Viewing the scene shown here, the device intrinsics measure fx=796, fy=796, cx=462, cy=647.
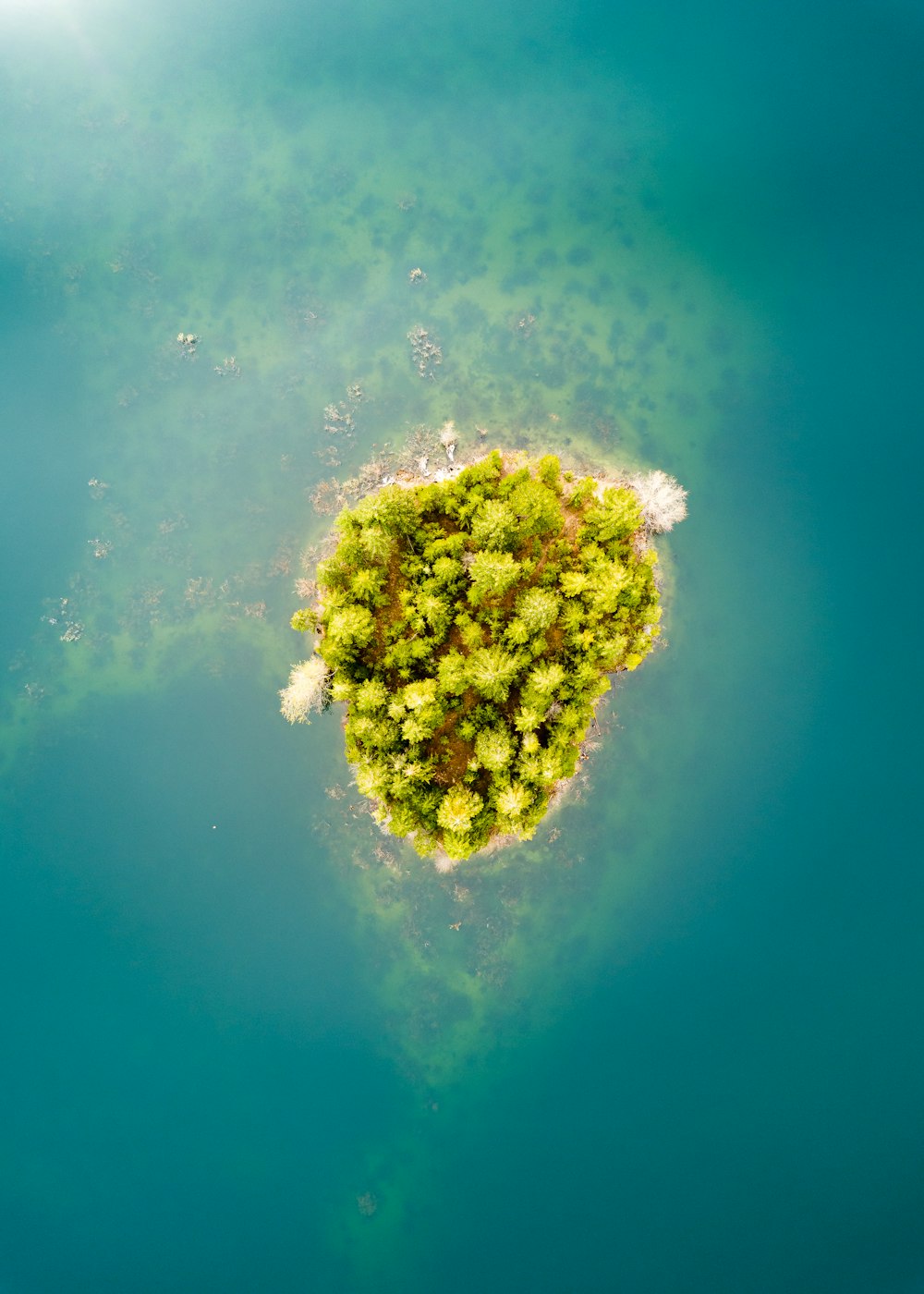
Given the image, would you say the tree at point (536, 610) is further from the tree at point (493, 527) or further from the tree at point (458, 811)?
the tree at point (458, 811)

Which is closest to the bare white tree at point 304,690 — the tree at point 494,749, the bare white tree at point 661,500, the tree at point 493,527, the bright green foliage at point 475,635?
the bright green foliage at point 475,635

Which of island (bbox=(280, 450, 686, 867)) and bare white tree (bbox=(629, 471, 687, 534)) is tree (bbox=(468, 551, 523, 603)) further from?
bare white tree (bbox=(629, 471, 687, 534))

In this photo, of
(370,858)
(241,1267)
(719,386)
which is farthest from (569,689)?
(241,1267)

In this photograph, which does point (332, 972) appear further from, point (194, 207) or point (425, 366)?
point (194, 207)

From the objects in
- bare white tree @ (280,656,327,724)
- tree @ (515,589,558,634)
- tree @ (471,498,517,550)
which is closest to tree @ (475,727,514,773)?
tree @ (515,589,558,634)

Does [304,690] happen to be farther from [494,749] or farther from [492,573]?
[492,573]

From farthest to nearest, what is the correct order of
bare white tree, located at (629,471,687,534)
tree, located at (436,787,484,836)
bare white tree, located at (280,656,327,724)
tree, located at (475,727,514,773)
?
bare white tree, located at (629,471,687,534) < bare white tree, located at (280,656,327,724) < tree, located at (475,727,514,773) < tree, located at (436,787,484,836)

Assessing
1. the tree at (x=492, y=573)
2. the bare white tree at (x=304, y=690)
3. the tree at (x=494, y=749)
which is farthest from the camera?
the bare white tree at (x=304, y=690)
